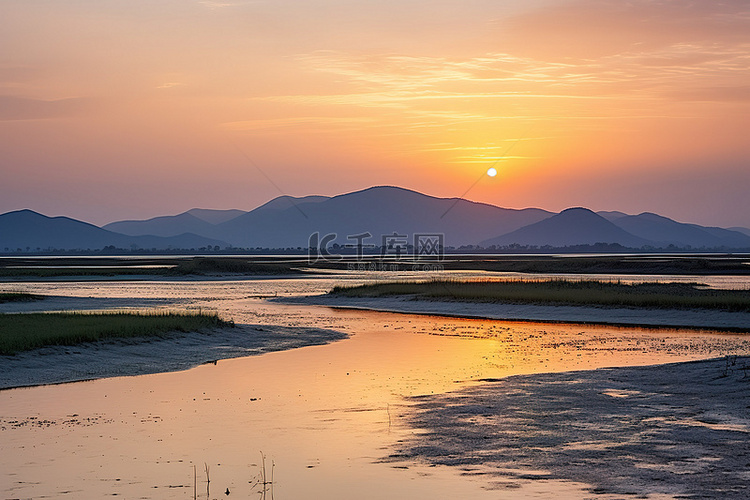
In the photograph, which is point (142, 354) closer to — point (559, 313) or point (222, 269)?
point (559, 313)

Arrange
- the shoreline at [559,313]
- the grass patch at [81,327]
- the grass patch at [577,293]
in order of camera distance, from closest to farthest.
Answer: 1. the grass patch at [81,327]
2. the shoreline at [559,313]
3. the grass patch at [577,293]

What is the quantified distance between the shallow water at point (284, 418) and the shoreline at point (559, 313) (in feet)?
19.6

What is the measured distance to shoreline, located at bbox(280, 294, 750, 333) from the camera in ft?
146

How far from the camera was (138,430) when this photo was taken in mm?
17531

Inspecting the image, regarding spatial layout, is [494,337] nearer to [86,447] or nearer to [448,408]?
[448,408]

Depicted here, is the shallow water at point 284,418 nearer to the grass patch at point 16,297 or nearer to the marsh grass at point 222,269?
the grass patch at point 16,297

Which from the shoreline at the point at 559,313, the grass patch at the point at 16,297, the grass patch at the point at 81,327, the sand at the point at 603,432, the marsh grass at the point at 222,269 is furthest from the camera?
the marsh grass at the point at 222,269

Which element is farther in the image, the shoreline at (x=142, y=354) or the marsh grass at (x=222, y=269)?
the marsh grass at (x=222, y=269)

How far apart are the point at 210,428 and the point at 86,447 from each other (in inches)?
111

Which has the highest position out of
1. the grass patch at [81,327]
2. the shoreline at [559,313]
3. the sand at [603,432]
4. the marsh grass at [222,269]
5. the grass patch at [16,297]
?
the marsh grass at [222,269]

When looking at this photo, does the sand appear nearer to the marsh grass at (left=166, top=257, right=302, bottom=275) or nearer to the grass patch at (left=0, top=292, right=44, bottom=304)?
the grass patch at (left=0, top=292, right=44, bottom=304)

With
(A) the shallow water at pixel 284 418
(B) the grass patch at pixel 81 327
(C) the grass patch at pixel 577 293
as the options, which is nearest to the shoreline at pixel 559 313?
(C) the grass patch at pixel 577 293

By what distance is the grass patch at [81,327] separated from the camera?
94.4 feet

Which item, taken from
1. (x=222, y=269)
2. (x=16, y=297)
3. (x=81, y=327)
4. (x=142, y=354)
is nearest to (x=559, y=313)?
(x=142, y=354)
